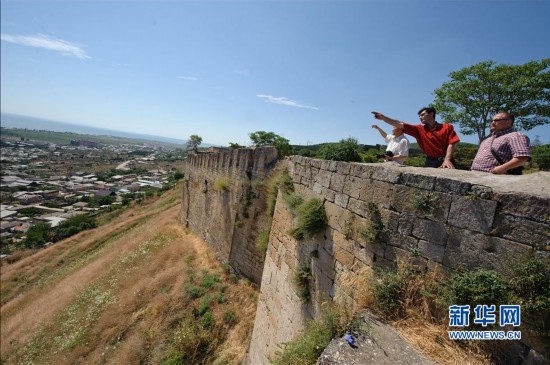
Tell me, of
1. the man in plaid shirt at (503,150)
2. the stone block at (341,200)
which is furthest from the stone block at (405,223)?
the man in plaid shirt at (503,150)

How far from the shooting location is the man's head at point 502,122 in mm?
3587

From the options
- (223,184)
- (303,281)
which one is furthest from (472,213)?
(223,184)

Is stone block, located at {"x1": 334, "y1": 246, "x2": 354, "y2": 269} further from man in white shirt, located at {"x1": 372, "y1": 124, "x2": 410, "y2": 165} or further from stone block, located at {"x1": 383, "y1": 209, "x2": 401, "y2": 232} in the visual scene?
A: man in white shirt, located at {"x1": 372, "y1": 124, "x2": 410, "y2": 165}

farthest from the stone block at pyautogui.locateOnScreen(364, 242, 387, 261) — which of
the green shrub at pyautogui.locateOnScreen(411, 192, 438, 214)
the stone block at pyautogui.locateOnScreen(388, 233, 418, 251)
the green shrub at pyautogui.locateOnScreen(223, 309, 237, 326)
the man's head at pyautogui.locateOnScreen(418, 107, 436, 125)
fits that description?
the green shrub at pyautogui.locateOnScreen(223, 309, 237, 326)

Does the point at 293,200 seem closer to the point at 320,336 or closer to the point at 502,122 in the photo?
the point at 320,336

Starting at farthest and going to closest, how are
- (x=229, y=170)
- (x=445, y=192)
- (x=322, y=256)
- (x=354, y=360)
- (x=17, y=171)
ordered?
(x=17, y=171) → (x=229, y=170) → (x=322, y=256) → (x=445, y=192) → (x=354, y=360)

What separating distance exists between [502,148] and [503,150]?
0.09ft

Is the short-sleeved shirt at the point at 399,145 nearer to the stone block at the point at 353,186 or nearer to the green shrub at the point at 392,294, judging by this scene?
the stone block at the point at 353,186

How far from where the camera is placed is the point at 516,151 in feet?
10.5

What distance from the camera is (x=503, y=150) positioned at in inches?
136

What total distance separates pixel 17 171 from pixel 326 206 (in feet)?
395

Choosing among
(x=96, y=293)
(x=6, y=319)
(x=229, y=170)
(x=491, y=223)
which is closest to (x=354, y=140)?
(x=229, y=170)

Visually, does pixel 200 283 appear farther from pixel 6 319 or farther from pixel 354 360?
pixel 6 319

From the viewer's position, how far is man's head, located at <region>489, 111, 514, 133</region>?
3587 mm
